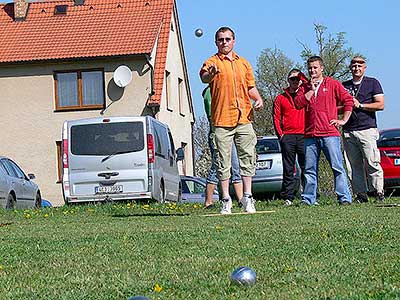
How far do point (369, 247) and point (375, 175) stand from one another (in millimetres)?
7005

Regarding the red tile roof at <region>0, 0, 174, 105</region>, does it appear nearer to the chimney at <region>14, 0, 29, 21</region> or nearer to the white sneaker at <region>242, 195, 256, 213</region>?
the chimney at <region>14, 0, 29, 21</region>

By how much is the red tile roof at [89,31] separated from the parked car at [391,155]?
16082 millimetres

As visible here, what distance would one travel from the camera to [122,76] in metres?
35.3

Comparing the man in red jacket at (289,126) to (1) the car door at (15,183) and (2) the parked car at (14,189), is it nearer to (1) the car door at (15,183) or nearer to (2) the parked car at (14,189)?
(2) the parked car at (14,189)

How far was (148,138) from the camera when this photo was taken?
61.5ft

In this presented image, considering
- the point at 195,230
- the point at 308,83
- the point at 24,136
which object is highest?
the point at 308,83

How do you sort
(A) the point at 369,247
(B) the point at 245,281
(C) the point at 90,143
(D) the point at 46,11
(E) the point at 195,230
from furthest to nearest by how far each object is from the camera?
(D) the point at 46,11 → (C) the point at 90,143 → (E) the point at 195,230 → (A) the point at 369,247 → (B) the point at 245,281

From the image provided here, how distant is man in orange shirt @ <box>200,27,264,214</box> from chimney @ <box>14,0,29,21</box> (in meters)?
30.9

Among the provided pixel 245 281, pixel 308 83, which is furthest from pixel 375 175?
pixel 245 281

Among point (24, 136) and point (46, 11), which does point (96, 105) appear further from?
point (46, 11)

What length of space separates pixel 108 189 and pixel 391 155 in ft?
21.7

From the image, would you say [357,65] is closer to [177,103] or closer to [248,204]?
[248,204]

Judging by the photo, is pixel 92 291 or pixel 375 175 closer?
pixel 92 291

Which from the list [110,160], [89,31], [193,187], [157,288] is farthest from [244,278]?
[89,31]
